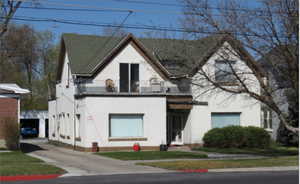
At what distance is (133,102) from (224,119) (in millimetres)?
6836

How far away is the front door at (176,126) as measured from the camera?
34500 mm

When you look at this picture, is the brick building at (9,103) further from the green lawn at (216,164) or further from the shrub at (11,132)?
the green lawn at (216,164)

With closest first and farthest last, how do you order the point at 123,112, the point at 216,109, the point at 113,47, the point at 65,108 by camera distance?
the point at 123,112, the point at 113,47, the point at 216,109, the point at 65,108

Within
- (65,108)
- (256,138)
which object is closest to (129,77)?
(65,108)

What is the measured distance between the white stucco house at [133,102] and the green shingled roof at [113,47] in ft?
0.23

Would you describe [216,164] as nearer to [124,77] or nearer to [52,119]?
[124,77]

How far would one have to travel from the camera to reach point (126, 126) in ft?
103

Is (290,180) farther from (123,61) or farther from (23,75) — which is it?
(23,75)

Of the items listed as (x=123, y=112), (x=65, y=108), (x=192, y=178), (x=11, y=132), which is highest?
(x=65, y=108)

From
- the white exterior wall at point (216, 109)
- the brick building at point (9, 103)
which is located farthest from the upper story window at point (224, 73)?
the brick building at point (9, 103)

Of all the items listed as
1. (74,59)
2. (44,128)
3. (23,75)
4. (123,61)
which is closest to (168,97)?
(123,61)

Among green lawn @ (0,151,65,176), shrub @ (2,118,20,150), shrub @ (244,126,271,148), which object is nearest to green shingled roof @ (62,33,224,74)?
shrub @ (2,118,20,150)

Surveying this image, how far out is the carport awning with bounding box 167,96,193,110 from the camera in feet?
107

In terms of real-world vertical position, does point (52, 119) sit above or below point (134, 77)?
below
